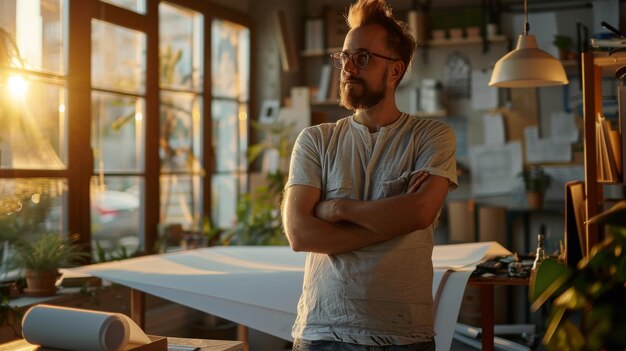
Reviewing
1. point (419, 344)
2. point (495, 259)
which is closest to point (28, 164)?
point (495, 259)

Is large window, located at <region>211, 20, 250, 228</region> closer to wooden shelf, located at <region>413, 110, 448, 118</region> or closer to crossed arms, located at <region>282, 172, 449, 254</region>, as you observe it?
wooden shelf, located at <region>413, 110, 448, 118</region>

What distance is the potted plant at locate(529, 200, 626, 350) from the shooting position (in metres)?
0.68

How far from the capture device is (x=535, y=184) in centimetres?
695

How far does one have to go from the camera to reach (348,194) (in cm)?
215

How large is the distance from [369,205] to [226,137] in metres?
5.08

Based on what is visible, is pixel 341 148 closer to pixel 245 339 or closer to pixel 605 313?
pixel 605 313

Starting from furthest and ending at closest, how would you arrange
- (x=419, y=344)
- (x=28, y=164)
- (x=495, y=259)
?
(x=28, y=164) < (x=495, y=259) < (x=419, y=344)

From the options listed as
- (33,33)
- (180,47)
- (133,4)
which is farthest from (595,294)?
(180,47)

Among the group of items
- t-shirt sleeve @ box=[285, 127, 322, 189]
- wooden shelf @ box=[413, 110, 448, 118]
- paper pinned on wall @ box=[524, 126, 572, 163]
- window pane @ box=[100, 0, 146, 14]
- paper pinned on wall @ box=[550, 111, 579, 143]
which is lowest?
t-shirt sleeve @ box=[285, 127, 322, 189]

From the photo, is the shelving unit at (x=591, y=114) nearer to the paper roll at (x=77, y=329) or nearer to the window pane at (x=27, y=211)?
the paper roll at (x=77, y=329)

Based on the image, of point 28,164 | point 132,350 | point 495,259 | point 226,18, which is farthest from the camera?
point 226,18

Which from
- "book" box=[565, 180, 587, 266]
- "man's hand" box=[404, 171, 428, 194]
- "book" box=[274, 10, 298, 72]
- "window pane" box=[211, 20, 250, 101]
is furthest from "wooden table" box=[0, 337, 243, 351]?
"window pane" box=[211, 20, 250, 101]

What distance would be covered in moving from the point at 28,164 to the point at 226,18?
2.84 m

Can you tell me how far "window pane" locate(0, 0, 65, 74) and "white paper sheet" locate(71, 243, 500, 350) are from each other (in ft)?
Answer: 4.69
